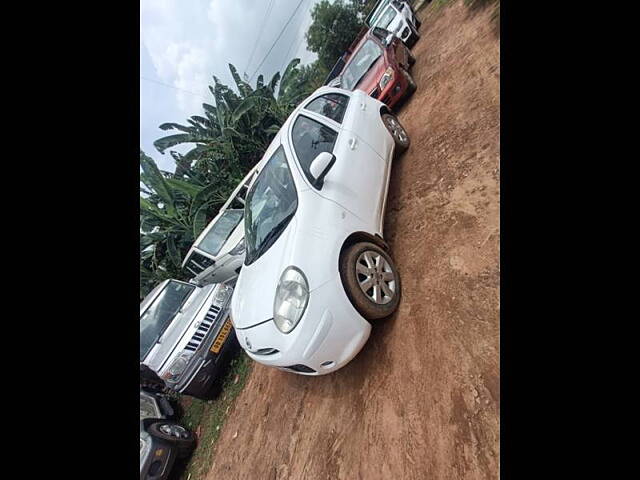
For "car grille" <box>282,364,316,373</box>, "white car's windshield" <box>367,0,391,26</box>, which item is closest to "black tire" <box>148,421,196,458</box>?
"car grille" <box>282,364,316,373</box>

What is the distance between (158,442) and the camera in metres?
3.47

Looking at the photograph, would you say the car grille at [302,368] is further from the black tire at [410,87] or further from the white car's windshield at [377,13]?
the white car's windshield at [377,13]

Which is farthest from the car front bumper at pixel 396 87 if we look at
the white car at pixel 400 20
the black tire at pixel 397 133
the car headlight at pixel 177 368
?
the car headlight at pixel 177 368

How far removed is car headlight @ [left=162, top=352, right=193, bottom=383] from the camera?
147 inches

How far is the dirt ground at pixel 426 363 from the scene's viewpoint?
69.2 inches

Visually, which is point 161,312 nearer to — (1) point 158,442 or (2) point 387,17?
(1) point 158,442

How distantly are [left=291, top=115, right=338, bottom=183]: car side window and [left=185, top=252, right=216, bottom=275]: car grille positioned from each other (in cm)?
301

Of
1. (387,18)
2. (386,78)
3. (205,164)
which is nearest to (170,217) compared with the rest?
(205,164)

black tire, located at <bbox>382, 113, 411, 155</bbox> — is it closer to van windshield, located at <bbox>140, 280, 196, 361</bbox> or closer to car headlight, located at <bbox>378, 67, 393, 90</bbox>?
car headlight, located at <bbox>378, 67, 393, 90</bbox>

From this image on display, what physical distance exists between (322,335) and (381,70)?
4.87 metres
